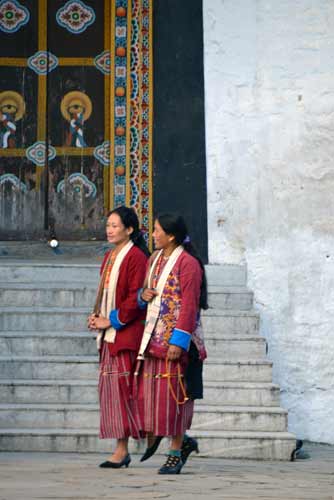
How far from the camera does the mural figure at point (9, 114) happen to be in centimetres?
998

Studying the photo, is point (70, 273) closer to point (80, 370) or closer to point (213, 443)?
point (80, 370)

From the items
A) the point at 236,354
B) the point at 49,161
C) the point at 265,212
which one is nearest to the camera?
the point at 236,354

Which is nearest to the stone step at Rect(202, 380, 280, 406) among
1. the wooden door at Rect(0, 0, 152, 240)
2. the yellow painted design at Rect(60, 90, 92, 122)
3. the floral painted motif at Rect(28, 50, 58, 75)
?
the wooden door at Rect(0, 0, 152, 240)

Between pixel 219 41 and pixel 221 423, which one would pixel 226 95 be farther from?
pixel 221 423

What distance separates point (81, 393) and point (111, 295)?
1.50m

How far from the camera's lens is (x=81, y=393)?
7.63m

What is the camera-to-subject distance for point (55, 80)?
10.0 meters

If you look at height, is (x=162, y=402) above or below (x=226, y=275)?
below

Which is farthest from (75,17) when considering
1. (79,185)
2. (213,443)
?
(213,443)

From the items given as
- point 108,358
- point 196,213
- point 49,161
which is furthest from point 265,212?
point 108,358

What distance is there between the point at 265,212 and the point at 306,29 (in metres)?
1.37

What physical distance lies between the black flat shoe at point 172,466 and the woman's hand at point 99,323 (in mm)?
758

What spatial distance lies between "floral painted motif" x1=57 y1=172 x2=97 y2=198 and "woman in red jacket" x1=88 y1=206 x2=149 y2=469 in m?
3.62

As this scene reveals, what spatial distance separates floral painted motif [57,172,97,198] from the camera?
998cm
